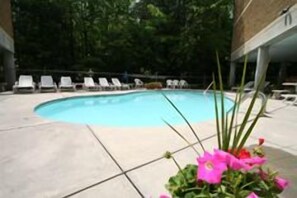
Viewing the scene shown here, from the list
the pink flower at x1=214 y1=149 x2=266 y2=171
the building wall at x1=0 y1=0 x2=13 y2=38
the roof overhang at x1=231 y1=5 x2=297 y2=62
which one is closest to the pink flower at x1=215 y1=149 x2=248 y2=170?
the pink flower at x1=214 y1=149 x2=266 y2=171

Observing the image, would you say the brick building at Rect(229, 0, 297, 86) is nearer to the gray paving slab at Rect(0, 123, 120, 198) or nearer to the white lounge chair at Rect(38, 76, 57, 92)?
the gray paving slab at Rect(0, 123, 120, 198)

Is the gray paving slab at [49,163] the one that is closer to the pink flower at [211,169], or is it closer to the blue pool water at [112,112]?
the pink flower at [211,169]

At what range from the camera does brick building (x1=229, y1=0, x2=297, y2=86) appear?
27.7ft

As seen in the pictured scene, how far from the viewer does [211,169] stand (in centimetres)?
110

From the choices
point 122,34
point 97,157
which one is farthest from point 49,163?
point 122,34

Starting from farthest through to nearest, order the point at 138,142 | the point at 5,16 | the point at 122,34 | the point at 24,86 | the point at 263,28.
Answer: the point at 122,34
the point at 5,16
the point at 263,28
the point at 24,86
the point at 138,142

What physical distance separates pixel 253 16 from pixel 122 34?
30.8 ft

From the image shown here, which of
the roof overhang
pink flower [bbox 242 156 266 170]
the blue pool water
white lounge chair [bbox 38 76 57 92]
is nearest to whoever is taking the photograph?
pink flower [bbox 242 156 266 170]

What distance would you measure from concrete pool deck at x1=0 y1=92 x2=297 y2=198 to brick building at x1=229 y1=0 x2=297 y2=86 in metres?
3.80

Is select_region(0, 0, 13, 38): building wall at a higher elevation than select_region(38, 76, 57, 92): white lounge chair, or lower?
higher

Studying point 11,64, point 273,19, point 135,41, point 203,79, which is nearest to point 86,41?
point 135,41

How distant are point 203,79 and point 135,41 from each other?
6286 millimetres

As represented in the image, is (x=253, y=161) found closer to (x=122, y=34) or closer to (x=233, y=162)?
(x=233, y=162)

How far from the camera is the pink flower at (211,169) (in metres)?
1.05
